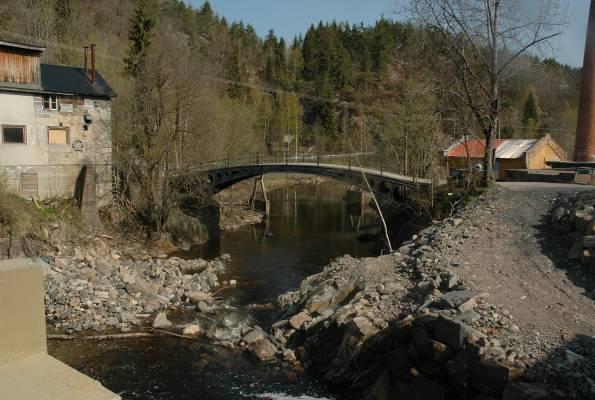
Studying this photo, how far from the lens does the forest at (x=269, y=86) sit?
2939 cm

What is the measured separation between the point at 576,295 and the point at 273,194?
45098mm

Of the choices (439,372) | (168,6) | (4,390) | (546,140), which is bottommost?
(439,372)

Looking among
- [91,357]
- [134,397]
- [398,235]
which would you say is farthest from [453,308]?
[398,235]

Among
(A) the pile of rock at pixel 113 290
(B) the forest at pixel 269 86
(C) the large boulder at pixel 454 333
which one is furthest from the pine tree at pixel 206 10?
(C) the large boulder at pixel 454 333

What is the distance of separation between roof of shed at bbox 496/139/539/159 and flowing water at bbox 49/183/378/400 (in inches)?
475

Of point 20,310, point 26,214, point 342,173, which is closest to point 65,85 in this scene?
point 26,214

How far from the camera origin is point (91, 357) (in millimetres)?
14781

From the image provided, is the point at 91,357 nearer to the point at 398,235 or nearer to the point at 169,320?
the point at 169,320

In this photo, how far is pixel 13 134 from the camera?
26.0 meters

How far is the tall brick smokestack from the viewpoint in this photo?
31594 mm

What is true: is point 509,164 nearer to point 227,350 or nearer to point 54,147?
point 227,350

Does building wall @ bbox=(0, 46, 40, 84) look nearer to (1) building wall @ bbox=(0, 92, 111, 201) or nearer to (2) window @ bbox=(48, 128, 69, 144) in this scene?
(1) building wall @ bbox=(0, 92, 111, 201)

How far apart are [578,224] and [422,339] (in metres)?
7.19

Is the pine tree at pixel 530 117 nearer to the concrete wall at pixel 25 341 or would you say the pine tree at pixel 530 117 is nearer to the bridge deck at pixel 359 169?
the bridge deck at pixel 359 169
